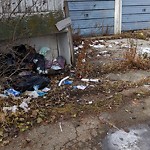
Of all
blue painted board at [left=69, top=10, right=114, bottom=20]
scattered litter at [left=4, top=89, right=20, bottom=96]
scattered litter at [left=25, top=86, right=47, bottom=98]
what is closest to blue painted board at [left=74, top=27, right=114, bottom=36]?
blue painted board at [left=69, top=10, right=114, bottom=20]

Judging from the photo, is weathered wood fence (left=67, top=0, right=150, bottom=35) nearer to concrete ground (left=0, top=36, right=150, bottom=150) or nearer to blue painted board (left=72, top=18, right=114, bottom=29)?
blue painted board (left=72, top=18, right=114, bottom=29)

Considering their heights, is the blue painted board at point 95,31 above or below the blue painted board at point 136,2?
below

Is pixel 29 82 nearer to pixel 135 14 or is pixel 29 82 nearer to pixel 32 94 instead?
pixel 32 94

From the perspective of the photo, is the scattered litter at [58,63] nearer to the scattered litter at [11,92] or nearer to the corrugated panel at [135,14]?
the scattered litter at [11,92]

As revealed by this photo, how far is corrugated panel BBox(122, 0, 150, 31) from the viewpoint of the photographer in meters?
7.38

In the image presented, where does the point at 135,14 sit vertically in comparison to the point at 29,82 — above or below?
above

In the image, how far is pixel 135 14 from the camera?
24.6ft

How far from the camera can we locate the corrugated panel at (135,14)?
7375 millimetres

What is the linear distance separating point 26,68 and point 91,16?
354 cm

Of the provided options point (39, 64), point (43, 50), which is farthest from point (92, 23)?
point (39, 64)

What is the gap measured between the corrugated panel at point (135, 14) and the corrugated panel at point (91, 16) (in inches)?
17.5

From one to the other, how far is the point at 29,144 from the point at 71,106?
2.77ft

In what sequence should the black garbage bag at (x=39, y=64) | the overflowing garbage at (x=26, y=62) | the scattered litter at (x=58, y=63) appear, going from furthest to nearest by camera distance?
the scattered litter at (x=58, y=63)
the black garbage bag at (x=39, y=64)
the overflowing garbage at (x=26, y=62)

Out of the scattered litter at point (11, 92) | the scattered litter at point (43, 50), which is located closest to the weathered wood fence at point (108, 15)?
the scattered litter at point (43, 50)
